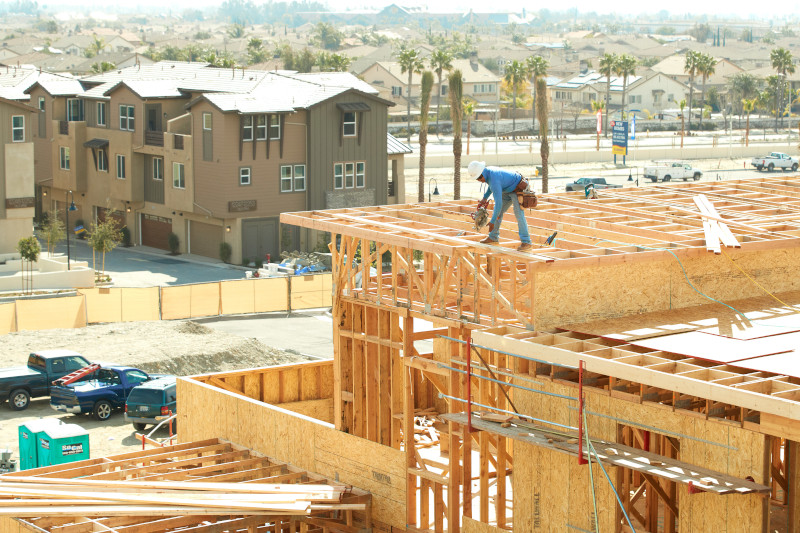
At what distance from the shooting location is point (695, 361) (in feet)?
58.7

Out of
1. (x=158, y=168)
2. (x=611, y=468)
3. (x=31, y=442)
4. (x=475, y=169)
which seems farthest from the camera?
(x=158, y=168)

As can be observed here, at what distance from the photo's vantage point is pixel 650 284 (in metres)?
21.1

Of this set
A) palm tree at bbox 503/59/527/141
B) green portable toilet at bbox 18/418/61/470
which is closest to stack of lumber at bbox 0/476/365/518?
green portable toilet at bbox 18/418/61/470

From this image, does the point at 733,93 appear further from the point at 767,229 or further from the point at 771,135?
the point at 767,229

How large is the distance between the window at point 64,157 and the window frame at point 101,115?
10.2ft

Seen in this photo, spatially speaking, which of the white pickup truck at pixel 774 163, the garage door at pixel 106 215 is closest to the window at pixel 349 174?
the garage door at pixel 106 215

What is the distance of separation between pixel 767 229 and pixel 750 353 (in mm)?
6474

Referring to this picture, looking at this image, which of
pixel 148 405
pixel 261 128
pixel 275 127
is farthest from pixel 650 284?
pixel 275 127

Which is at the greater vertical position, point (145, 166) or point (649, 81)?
point (649, 81)

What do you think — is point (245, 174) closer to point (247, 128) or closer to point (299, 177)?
point (247, 128)

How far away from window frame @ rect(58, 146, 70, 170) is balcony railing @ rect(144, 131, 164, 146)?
8230 mm

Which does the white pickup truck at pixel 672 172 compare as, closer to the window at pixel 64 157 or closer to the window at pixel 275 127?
the window at pixel 275 127

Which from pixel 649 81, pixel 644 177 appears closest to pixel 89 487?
pixel 644 177

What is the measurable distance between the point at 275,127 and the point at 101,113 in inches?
522
